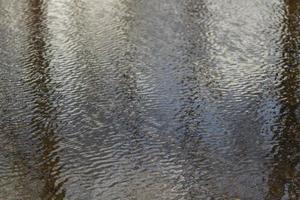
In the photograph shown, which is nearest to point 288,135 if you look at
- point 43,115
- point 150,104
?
point 150,104

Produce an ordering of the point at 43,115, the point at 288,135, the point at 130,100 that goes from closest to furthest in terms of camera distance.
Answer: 1. the point at 288,135
2. the point at 43,115
3. the point at 130,100

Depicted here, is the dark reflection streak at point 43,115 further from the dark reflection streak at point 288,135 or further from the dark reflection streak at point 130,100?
the dark reflection streak at point 288,135

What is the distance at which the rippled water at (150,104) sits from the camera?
6070 mm

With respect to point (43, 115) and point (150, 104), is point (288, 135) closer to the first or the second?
point (150, 104)

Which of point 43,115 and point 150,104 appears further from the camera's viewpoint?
point 150,104

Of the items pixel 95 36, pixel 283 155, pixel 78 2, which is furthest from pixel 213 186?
pixel 78 2

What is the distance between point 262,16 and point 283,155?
229 inches

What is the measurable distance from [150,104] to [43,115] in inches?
57.3

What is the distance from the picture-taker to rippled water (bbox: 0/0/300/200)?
19.9ft

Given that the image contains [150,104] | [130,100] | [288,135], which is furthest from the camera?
[130,100]

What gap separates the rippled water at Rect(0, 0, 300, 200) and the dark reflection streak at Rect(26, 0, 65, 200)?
17 millimetres

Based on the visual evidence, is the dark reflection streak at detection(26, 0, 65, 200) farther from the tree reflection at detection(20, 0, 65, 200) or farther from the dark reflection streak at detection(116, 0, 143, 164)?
the dark reflection streak at detection(116, 0, 143, 164)

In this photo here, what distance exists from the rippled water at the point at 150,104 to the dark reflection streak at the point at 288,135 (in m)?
0.02

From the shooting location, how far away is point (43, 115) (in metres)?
7.53
